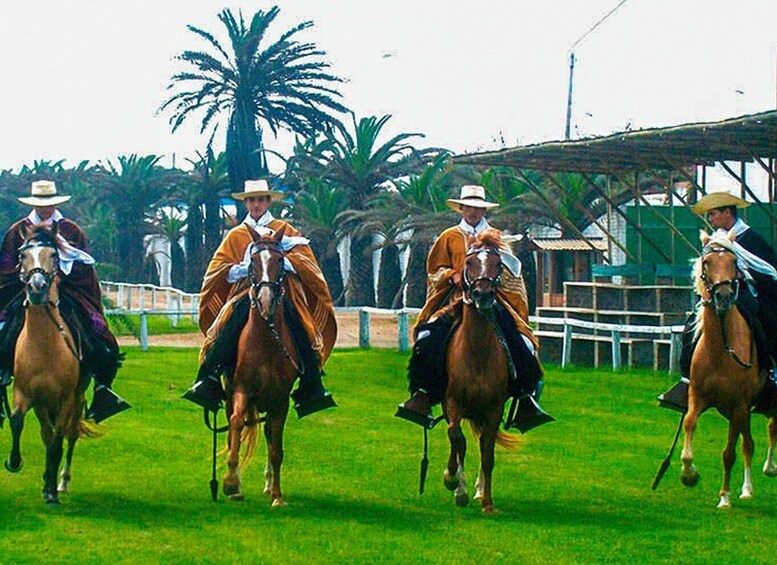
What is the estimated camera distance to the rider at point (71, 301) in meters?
12.8

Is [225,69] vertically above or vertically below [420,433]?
above

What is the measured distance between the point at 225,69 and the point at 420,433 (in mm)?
32406

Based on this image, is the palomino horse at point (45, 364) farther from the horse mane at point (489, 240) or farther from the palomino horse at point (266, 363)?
the horse mane at point (489, 240)

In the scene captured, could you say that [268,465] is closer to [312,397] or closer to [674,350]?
[312,397]

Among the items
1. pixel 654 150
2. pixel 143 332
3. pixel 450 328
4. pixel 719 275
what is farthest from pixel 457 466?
pixel 143 332

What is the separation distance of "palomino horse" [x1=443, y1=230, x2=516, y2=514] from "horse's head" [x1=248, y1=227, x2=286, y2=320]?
60.5 inches

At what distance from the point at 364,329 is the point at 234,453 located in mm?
19340

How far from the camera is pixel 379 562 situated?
32.0 feet

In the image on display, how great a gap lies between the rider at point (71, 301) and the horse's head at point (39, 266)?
19.6 inches

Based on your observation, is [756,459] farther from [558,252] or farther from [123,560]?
[558,252]

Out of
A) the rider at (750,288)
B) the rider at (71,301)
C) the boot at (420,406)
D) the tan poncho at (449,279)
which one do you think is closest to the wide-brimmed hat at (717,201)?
the rider at (750,288)

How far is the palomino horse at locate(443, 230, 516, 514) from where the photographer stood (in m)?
12.0

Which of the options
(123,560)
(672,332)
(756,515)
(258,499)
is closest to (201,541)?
(123,560)

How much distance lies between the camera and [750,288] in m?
12.8
